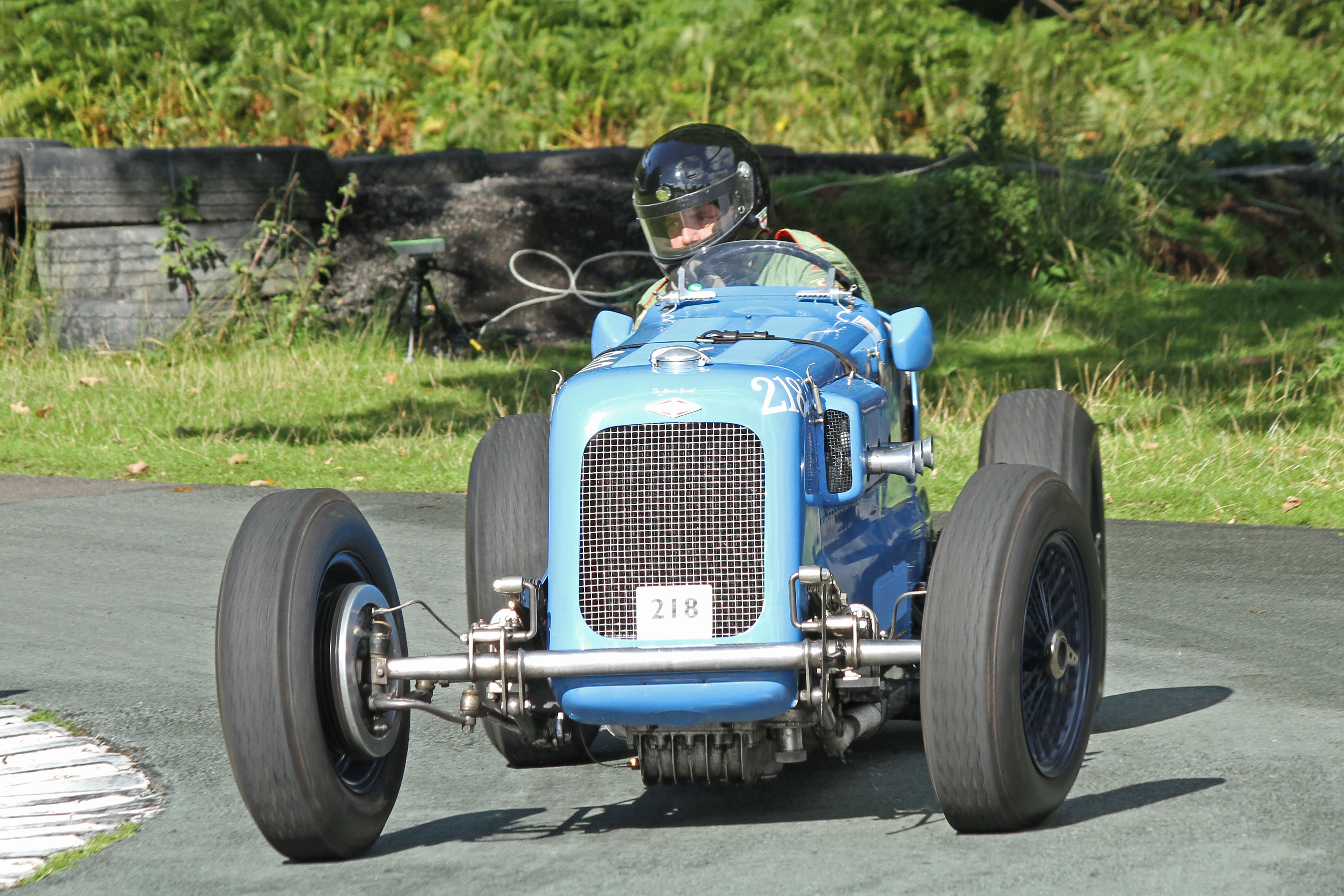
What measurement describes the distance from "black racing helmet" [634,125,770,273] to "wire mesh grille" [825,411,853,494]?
51.7 inches

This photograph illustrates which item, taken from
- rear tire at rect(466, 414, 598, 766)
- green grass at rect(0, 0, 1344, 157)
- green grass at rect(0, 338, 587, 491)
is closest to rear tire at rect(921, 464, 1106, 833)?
rear tire at rect(466, 414, 598, 766)

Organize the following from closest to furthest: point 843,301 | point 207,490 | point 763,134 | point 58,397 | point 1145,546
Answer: point 843,301, point 1145,546, point 207,490, point 58,397, point 763,134

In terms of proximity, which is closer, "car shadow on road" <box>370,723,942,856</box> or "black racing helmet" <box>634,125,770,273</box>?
"car shadow on road" <box>370,723,942,856</box>

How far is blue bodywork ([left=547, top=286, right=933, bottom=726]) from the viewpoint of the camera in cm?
358

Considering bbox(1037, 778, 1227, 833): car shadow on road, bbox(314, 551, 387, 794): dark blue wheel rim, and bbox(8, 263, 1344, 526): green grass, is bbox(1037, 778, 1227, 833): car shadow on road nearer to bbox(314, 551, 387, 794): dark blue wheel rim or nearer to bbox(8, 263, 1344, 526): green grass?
bbox(314, 551, 387, 794): dark blue wheel rim

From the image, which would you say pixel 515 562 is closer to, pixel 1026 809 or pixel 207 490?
pixel 1026 809

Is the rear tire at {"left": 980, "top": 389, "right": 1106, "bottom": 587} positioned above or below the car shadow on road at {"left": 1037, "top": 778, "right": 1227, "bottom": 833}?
above

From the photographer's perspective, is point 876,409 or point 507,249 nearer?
point 876,409

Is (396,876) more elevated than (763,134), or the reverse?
(763,134)

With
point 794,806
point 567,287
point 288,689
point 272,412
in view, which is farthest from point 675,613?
point 567,287

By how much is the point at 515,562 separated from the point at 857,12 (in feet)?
51.0

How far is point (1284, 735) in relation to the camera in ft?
14.5

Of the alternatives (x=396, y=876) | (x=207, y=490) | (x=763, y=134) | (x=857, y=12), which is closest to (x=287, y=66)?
(x=763, y=134)

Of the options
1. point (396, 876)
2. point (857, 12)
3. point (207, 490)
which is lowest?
point (396, 876)
